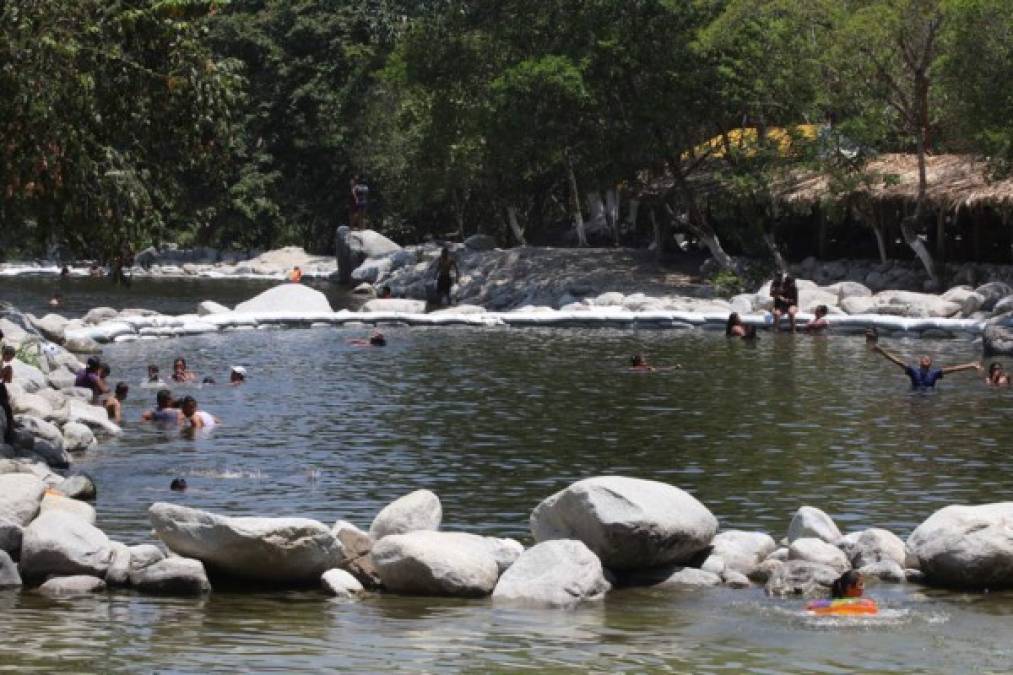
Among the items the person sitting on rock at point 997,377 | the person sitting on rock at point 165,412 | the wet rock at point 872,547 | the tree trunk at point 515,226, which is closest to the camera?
the wet rock at point 872,547

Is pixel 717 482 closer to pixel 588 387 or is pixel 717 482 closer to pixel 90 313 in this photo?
pixel 588 387

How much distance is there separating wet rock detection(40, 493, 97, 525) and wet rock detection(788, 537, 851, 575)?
23.0 feet

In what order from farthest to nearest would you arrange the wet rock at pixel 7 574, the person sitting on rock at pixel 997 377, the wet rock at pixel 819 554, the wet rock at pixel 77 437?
the person sitting on rock at pixel 997 377
the wet rock at pixel 77 437
the wet rock at pixel 819 554
the wet rock at pixel 7 574

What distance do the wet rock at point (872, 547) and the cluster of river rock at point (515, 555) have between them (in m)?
0.02

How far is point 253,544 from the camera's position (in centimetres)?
1612

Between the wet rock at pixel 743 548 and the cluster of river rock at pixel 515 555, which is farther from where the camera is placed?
the wet rock at pixel 743 548

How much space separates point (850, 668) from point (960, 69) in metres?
30.9

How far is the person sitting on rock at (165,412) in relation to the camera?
88.2 ft

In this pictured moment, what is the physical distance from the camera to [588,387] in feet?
105

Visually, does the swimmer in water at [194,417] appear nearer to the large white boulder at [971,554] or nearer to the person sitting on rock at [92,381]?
the person sitting on rock at [92,381]

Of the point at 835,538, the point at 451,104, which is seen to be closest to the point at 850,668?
the point at 835,538

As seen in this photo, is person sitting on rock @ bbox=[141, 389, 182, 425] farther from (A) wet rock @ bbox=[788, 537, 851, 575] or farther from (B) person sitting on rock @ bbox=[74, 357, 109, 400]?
(A) wet rock @ bbox=[788, 537, 851, 575]

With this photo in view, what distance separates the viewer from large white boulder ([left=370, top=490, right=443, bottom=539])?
1764cm

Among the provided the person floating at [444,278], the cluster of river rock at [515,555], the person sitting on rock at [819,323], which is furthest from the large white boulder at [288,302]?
the cluster of river rock at [515,555]
